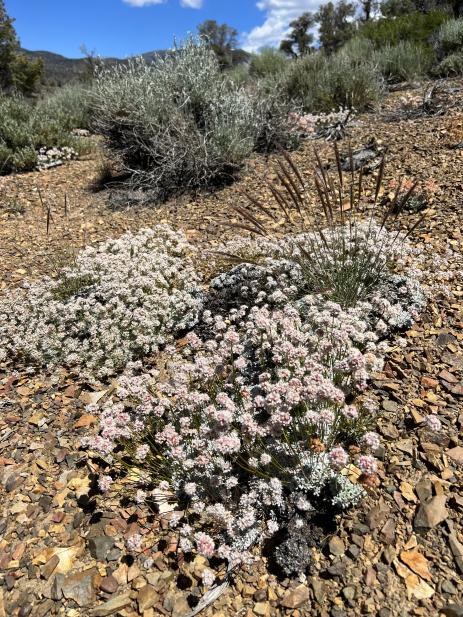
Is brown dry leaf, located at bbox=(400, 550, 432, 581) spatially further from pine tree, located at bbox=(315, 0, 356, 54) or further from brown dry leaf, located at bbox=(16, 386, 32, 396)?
pine tree, located at bbox=(315, 0, 356, 54)

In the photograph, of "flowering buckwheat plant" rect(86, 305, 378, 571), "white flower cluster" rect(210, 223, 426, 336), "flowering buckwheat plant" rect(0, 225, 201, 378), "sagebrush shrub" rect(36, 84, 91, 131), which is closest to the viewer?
"flowering buckwheat plant" rect(86, 305, 378, 571)

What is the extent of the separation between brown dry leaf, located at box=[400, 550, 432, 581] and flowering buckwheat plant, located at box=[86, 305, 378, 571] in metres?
0.33

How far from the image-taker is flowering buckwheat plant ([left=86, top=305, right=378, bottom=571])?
227cm

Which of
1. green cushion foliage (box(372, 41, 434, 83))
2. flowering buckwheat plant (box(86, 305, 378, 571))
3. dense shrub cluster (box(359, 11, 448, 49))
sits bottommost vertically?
flowering buckwheat plant (box(86, 305, 378, 571))

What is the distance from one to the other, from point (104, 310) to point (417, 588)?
3.01 metres

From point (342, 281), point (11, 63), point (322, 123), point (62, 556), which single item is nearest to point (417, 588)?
point (62, 556)

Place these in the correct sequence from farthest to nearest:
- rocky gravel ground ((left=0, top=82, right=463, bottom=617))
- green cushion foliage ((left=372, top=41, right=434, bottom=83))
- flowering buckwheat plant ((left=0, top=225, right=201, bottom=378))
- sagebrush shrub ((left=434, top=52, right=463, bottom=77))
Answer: green cushion foliage ((left=372, top=41, right=434, bottom=83)) → sagebrush shrub ((left=434, top=52, right=463, bottom=77)) → flowering buckwheat plant ((left=0, top=225, right=201, bottom=378)) → rocky gravel ground ((left=0, top=82, right=463, bottom=617))

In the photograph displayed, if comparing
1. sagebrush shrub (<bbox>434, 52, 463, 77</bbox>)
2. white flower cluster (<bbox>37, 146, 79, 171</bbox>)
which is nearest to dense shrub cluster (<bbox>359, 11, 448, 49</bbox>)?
sagebrush shrub (<bbox>434, 52, 463, 77</bbox>)

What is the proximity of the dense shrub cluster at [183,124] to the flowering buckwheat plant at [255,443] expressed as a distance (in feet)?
13.3

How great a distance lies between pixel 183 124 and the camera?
6.60 metres

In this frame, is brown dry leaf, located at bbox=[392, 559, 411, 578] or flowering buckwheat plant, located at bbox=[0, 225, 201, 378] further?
flowering buckwheat plant, located at bbox=[0, 225, 201, 378]

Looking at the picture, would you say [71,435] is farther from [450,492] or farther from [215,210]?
[215,210]

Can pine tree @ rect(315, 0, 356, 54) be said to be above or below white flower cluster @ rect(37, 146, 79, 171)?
above

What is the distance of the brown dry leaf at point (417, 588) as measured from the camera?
6.45ft
